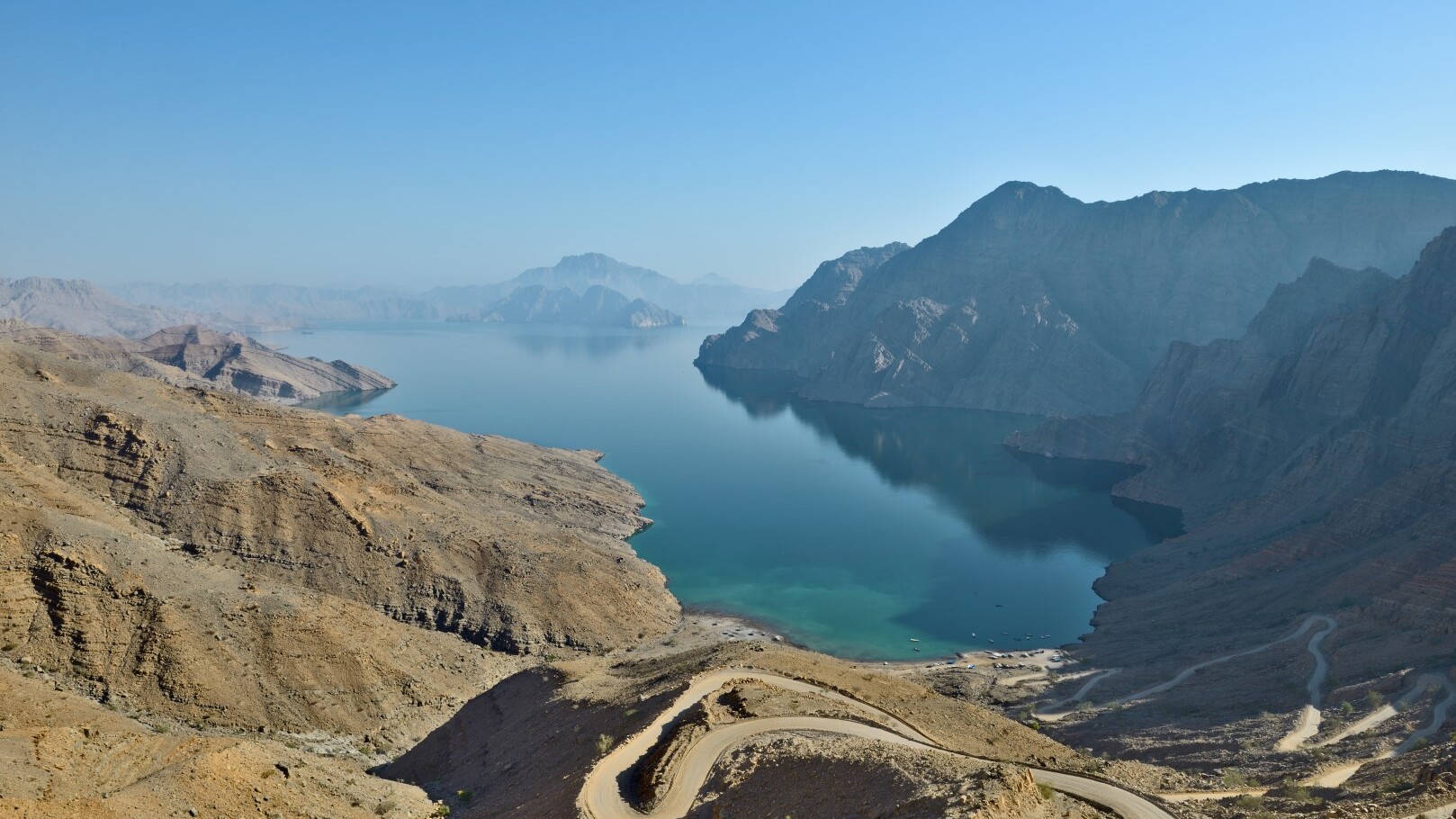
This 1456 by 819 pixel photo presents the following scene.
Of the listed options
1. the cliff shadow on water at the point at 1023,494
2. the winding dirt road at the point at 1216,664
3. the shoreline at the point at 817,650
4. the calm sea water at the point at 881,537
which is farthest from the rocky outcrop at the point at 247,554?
the cliff shadow on water at the point at 1023,494

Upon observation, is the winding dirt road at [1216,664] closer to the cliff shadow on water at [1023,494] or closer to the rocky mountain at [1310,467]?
the rocky mountain at [1310,467]

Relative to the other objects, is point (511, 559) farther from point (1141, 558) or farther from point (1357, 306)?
point (1357, 306)

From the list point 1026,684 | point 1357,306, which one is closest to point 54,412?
point 1026,684

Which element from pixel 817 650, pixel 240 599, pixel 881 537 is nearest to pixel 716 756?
pixel 240 599

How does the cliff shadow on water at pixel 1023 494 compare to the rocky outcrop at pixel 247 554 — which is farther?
the cliff shadow on water at pixel 1023 494

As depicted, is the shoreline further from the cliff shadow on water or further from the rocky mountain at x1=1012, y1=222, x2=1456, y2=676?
the cliff shadow on water

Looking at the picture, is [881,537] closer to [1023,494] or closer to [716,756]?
[1023,494]
